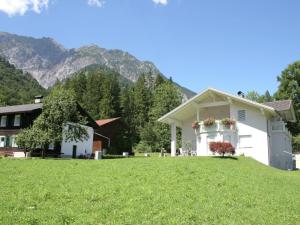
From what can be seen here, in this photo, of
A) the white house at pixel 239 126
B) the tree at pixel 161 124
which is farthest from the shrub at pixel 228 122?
the tree at pixel 161 124

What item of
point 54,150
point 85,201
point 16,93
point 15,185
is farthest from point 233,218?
point 16,93

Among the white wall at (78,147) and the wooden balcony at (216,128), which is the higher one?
the wooden balcony at (216,128)

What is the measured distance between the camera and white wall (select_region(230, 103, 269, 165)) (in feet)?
114

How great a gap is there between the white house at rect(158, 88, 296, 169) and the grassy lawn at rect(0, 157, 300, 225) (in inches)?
676

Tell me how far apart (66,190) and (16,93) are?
3935 inches

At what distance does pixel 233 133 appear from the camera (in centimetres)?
3609

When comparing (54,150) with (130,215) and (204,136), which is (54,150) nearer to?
(204,136)

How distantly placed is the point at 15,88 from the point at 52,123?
270 feet

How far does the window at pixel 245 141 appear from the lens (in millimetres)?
35562

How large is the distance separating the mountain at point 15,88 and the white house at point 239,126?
58484mm

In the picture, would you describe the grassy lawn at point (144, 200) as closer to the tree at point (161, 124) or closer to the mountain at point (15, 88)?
the tree at point (161, 124)

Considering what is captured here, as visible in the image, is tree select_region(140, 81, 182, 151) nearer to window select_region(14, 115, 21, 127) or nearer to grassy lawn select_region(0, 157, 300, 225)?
window select_region(14, 115, 21, 127)

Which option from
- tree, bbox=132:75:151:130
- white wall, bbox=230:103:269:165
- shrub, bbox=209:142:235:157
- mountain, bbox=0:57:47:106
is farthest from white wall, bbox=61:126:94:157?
mountain, bbox=0:57:47:106

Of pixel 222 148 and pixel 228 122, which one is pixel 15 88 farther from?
pixel 222 148
